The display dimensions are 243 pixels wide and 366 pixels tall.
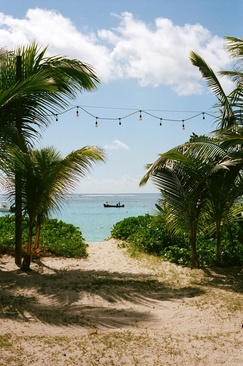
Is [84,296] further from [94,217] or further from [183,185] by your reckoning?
[94,217]

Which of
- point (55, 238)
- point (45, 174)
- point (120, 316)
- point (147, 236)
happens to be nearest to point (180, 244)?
point (147, 236)

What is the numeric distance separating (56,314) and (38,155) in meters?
3.78

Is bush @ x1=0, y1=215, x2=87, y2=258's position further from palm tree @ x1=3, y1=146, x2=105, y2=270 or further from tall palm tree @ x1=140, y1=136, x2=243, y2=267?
tall palm tree @ x1=140, y1=136, x2=243, y2=267

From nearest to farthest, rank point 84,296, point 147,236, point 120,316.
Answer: point 120,316 → point 84,296 → point 147,236

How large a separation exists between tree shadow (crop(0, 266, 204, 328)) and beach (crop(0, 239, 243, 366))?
1cm

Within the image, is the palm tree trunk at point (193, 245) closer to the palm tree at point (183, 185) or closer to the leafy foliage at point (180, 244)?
the palm tree at point (183, 185)

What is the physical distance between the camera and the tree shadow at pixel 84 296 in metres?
5.42

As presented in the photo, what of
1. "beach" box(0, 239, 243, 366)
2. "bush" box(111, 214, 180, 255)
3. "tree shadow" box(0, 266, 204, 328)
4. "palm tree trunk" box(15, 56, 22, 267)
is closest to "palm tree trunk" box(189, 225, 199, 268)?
"beach" box(0, 239, 243, 366)

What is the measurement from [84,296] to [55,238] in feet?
19.8

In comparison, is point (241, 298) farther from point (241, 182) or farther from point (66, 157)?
point (66, 157)

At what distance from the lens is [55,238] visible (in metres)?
12.3

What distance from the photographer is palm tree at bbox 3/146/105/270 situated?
8.16 m

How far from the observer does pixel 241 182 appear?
8.57 meters

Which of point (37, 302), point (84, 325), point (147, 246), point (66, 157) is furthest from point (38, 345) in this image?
point (147, 246)
